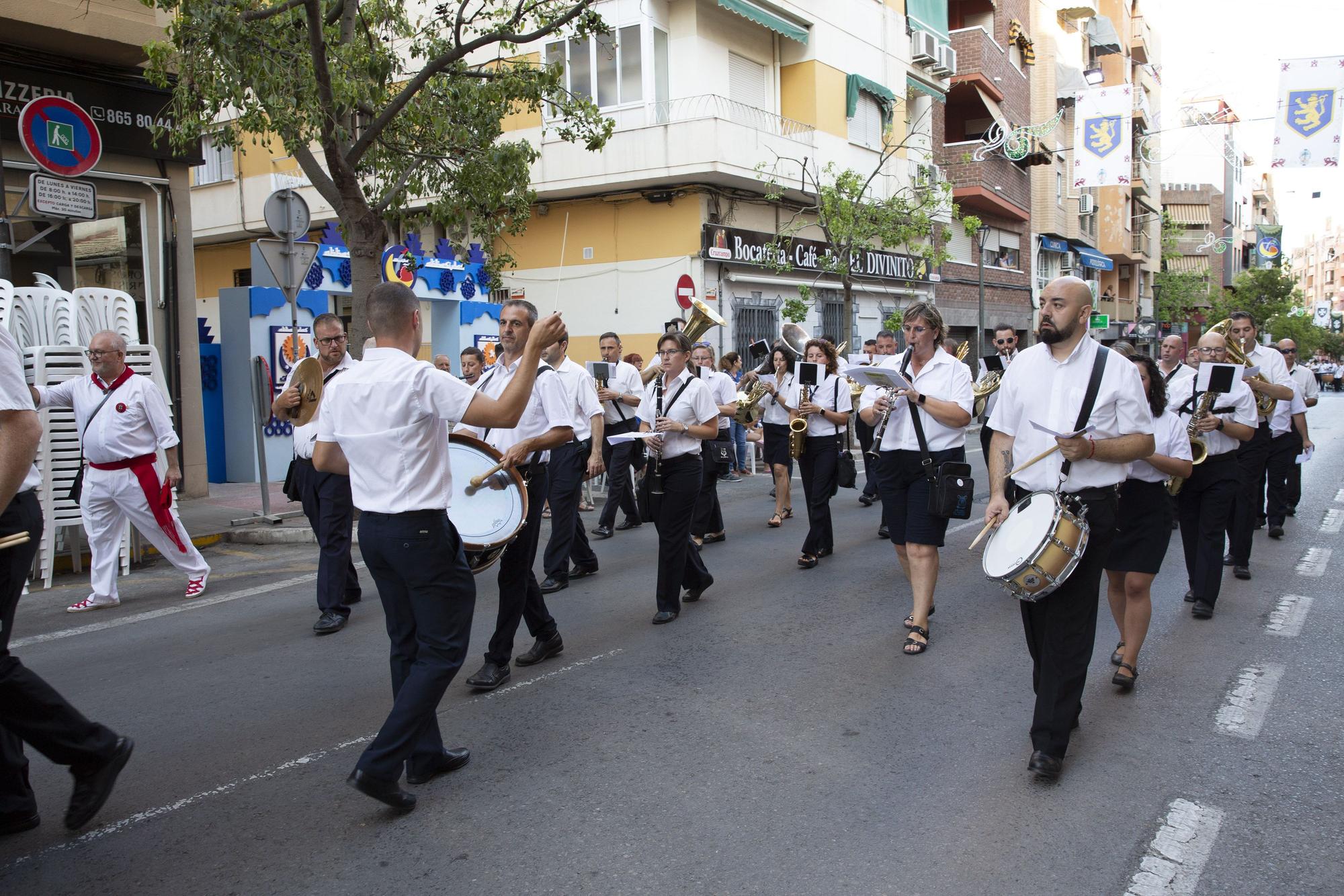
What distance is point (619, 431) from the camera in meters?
10.5

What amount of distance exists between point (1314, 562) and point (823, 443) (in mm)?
4195

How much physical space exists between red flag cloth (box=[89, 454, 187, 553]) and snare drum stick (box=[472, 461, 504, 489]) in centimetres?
390

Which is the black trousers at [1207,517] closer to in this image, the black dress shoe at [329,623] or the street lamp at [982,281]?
the black dress shoe at [329,623]

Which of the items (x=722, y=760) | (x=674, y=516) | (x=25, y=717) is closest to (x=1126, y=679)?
(x=722, y=760)

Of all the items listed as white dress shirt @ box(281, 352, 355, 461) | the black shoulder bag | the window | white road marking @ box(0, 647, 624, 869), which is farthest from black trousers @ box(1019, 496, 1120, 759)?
the window

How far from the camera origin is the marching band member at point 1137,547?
5141 mm

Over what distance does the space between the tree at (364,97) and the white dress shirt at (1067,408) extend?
23.7 feet

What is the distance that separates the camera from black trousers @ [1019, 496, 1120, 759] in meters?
4.11

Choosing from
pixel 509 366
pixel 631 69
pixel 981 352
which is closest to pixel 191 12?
pixel 509 366

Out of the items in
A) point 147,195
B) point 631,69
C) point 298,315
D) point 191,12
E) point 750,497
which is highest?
point 631,69

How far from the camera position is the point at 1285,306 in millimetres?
63188

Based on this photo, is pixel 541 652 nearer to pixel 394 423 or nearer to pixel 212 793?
pixel 212 793

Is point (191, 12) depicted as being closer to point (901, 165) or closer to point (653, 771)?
point (653, 771)

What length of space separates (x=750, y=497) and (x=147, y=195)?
8.22 metres
